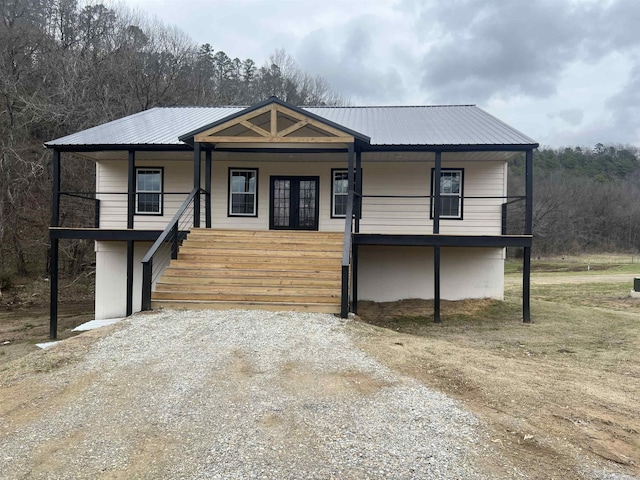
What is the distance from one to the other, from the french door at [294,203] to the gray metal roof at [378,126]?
7.44 feet

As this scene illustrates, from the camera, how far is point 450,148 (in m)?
11.3

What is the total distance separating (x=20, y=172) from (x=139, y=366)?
1940 centimetres

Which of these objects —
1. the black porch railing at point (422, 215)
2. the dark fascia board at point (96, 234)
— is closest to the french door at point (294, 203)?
the black porch railing at point (422, 215)

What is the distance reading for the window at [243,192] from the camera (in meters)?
13.8

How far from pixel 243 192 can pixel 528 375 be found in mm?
9980

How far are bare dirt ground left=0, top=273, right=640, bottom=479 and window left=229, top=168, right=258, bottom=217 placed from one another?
4.81 metres

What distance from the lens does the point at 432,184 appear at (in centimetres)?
1323

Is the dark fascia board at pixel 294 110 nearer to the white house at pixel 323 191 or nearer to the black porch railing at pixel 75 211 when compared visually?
the white house at pixel 323 191

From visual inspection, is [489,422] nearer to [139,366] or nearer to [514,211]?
[139,366]

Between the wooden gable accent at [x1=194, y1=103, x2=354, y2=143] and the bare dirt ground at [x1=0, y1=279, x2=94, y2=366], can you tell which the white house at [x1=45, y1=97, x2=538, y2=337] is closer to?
the wooden gable accent at [x1=194, y1=103, x2=354, y2=143]

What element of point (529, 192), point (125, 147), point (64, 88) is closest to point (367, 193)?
point (529, 192)

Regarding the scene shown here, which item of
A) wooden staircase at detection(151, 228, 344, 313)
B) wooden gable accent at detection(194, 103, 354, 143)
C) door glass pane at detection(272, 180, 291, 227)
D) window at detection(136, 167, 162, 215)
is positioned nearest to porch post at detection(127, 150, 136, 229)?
window at detection(136, 167, 162, 215)

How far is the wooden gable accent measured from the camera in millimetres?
10773

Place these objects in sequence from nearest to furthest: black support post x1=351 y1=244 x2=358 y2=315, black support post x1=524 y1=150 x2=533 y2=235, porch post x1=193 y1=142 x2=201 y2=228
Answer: black support post x1=524 y1=150 x2=533 y2=235 → porch post x1=193 y1=142 x2=201 y2=228 → black support post x1=351 y1=244 x2=358 y2=315
